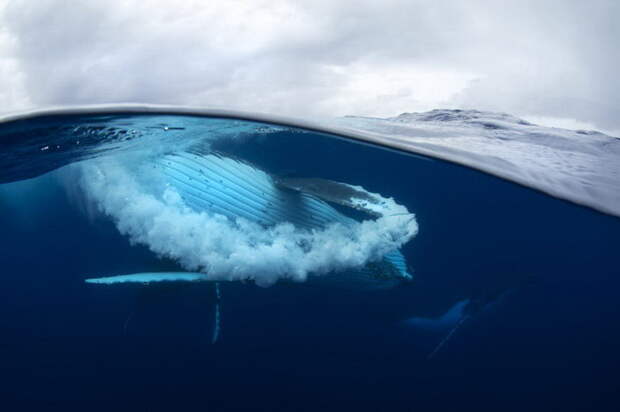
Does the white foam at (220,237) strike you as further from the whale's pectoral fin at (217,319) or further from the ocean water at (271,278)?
the whale's pectoral fin at (217,319)

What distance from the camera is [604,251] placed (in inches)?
479

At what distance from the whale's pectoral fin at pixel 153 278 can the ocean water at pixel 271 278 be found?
17cm

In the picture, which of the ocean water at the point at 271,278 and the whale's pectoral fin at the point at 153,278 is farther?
the ocean water at the point at 271,278

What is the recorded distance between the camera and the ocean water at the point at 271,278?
19.1 feet

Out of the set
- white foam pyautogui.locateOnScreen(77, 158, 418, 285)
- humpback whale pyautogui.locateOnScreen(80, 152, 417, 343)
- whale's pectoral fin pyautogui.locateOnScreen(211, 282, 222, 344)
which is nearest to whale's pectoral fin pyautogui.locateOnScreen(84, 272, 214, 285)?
humpback whale pyautogui.locateOnScreen(80, 152, 417, 343)

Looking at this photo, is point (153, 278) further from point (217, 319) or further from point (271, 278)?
point (217, 319)

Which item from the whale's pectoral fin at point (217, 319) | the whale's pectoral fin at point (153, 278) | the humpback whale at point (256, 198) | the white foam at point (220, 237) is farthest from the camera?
the whale's pectoral fin at point (217, 319)

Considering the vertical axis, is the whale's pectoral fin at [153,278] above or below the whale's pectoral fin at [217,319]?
Result: above

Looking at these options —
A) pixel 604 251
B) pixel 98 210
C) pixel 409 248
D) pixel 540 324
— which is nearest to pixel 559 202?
pixel 409 248

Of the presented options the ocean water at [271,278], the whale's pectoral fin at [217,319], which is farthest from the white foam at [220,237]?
the whale's pectoral fin at [217,319]

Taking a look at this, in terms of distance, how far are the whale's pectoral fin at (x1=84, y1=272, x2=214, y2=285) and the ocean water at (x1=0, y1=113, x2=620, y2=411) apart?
0.17 m

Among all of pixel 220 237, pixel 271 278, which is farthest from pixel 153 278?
pixel 271 278

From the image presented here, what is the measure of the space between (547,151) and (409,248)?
3893 mm

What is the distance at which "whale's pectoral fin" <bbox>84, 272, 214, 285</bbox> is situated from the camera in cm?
467
